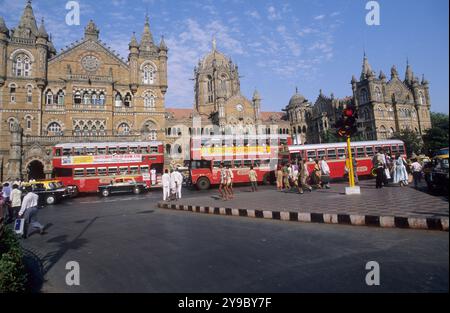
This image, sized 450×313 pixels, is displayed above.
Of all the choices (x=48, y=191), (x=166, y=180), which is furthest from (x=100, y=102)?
(x=166, y=180)

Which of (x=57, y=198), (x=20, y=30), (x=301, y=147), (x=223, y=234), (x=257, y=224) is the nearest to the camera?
(x=223, y=234)

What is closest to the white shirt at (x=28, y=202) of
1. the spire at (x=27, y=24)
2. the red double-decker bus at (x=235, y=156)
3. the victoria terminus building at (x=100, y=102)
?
the red double-decker bus at (x=235, y=156)

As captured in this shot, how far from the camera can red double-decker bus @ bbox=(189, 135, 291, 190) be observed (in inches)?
872

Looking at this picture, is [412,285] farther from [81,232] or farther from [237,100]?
[237,100]

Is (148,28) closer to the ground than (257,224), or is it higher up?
higher up

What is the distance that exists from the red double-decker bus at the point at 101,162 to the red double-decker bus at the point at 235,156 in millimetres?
5146

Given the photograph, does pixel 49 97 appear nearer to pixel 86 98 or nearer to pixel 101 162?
pixel 86 98

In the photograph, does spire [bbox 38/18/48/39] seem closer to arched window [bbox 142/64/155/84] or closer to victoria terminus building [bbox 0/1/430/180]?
victoria terminus building [bbox 0/1/430/180]

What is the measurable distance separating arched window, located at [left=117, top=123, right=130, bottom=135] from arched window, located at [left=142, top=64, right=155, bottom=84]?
744cm

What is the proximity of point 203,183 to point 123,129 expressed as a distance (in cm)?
2150

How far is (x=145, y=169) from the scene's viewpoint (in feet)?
81.9

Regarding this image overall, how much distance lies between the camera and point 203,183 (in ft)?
72.5

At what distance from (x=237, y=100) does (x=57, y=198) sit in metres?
38.8

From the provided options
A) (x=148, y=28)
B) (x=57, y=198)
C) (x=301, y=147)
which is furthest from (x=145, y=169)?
(x=148, y=28)
